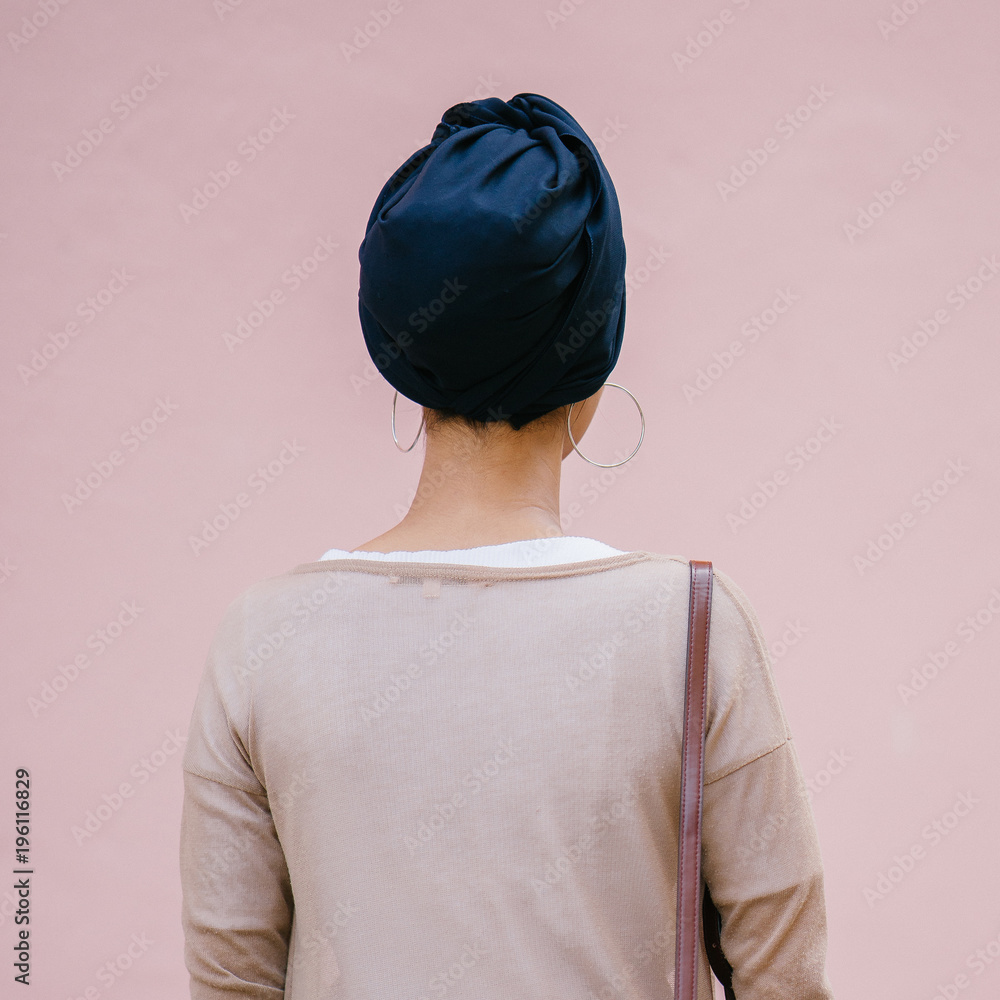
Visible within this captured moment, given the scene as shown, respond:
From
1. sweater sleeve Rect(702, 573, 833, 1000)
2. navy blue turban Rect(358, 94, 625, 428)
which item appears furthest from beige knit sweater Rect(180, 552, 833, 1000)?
navy blue turban Rect(358, 94, 625, 428)

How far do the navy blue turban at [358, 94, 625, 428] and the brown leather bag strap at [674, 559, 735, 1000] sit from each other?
206mm

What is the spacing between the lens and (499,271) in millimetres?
732

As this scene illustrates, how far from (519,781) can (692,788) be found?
0.13 metres

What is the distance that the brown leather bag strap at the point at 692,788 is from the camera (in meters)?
0.70

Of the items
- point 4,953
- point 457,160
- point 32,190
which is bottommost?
point 4,953

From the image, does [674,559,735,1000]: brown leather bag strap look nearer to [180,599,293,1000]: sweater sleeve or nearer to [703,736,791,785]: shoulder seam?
[703,736,791,785]: shoulder seam

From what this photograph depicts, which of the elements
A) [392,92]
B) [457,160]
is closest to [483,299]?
[457,160]

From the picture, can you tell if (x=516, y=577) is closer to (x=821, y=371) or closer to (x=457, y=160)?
(x=457, y=160)

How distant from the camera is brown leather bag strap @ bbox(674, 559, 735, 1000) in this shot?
0.70 meters

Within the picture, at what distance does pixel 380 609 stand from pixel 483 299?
0.25m

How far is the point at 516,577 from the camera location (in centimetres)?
74

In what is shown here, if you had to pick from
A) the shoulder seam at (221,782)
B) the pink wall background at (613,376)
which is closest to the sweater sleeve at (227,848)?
the shoulder seam at (221,782)

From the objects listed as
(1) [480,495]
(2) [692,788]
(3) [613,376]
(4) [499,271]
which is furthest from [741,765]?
(3) [613,376]

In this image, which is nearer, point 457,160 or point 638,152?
point 457,160
